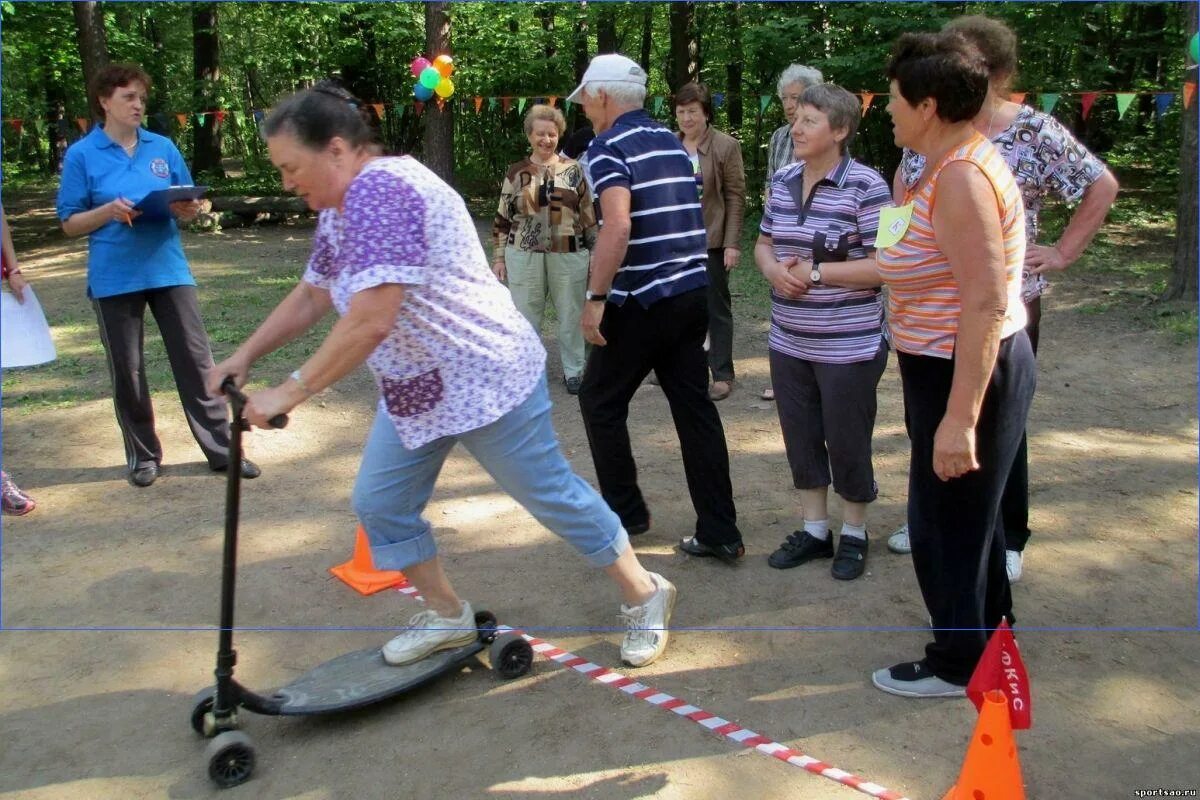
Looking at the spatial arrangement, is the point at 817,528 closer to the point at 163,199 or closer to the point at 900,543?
the point at 900,543

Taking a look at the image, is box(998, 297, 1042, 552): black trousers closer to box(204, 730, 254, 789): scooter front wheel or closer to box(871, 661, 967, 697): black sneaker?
box(871, 661, 967, 697): black sneaker

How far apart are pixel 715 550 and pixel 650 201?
1.44 metres

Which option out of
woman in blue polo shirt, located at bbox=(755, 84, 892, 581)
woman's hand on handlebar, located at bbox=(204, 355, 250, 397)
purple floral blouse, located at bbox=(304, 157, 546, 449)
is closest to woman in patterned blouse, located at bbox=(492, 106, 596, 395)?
woman in blue polo shirt, located at bbox=(755, 84, 892, 581)

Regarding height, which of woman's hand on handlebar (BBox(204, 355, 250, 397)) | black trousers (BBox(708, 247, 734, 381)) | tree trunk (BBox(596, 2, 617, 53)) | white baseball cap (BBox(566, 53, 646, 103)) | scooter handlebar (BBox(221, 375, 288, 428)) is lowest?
black trousers (BBox(708, 247, 734, 381))

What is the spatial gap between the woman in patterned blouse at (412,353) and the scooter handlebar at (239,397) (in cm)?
2

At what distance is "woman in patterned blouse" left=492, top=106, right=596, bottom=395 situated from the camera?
6469mm

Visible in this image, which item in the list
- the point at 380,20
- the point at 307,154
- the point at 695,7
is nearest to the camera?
the point at 307,154

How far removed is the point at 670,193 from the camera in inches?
153

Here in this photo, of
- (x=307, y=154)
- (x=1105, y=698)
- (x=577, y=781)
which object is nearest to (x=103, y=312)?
(x=307, y=154)

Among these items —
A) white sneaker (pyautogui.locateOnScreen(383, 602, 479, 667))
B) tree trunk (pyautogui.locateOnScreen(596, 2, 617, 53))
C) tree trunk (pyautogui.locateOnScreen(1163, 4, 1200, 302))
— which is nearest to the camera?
white sneaker (pyautogui.locateOnScreen(383, 602, 479, 667))

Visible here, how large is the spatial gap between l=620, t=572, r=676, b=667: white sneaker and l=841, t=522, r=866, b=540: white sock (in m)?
0.95

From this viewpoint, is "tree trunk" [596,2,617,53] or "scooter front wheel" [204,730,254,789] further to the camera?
"tree trunk" [596,2,617,53]

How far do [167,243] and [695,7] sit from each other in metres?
12.9

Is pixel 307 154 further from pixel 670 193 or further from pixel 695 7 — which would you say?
pixel 695 7
